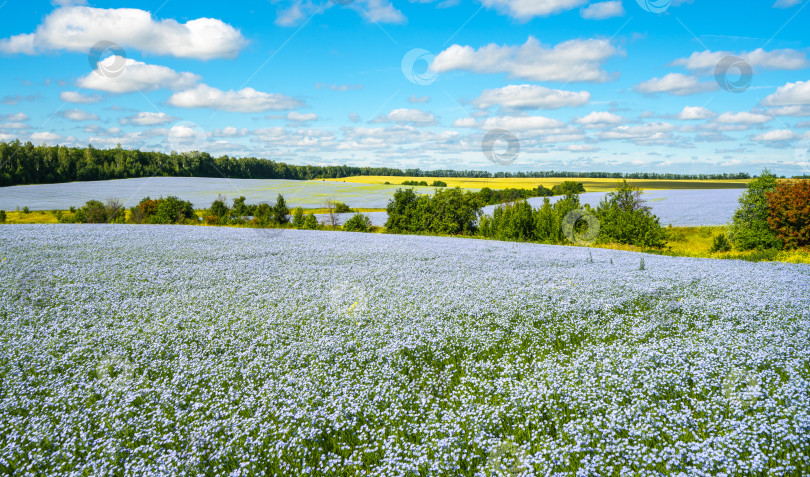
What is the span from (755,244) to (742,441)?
1173 inches

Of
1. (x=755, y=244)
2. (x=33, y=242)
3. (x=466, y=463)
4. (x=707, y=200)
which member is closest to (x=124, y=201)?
(x=33, y=242)

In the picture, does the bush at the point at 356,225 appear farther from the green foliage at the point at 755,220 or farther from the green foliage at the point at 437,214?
the green foliage at the point at 755,220

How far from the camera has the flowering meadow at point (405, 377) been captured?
491 centimetres

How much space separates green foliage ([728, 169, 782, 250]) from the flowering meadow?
57.3ft

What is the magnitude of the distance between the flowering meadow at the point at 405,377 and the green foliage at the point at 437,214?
29.0 metres

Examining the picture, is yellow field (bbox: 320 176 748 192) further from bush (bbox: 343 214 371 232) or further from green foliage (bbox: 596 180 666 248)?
green foliage (bbox: 596 180 666 248)

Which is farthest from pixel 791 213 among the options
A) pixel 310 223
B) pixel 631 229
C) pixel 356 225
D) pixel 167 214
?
pixel 167 214

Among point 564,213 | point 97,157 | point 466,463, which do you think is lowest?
point 466,463

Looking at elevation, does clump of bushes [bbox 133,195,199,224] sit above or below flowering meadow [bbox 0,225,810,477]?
above

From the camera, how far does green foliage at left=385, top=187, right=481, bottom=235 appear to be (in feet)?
139

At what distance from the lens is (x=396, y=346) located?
794 cm

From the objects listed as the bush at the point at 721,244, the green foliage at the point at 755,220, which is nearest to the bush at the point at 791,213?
the green foliage at the point at 755,220

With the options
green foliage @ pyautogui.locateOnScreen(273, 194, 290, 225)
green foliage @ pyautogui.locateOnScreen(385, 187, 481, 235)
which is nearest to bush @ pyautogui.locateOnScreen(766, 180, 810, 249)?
green foliage @ pyautogui.locateOnScreen(385, 187, 481, 235)

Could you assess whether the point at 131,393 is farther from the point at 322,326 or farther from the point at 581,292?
the point at 581,292
